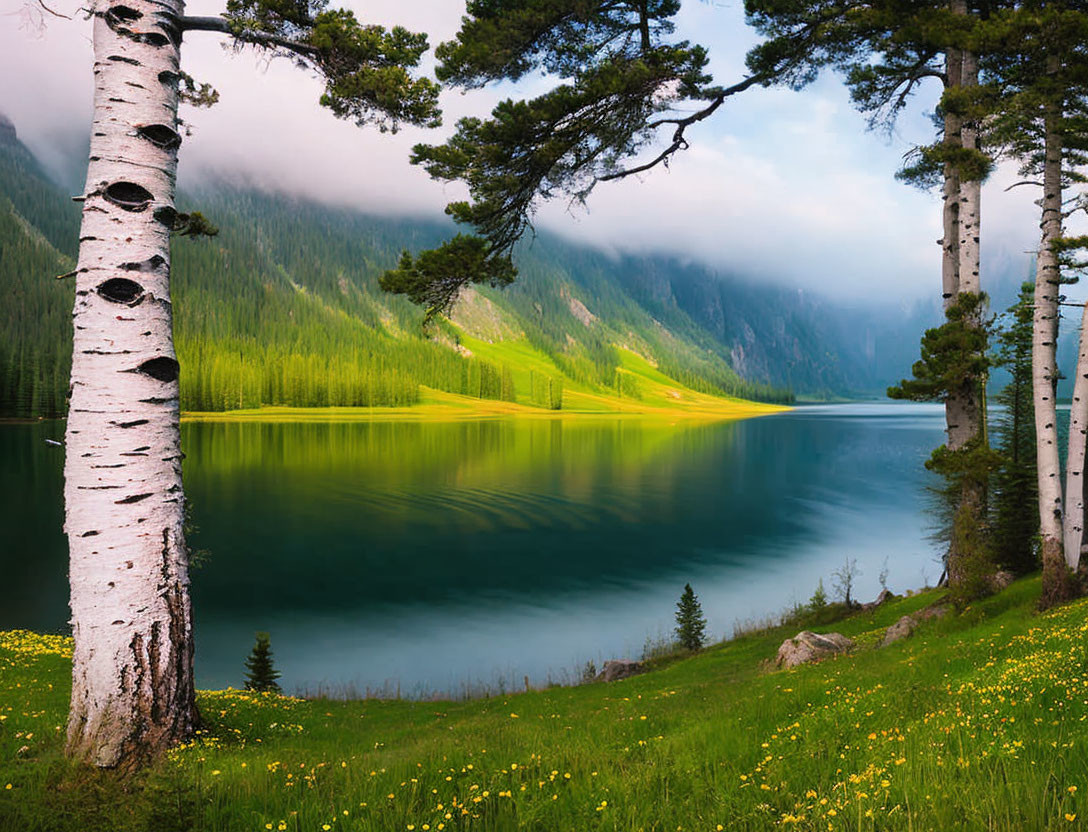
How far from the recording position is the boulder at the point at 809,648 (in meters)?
16.9

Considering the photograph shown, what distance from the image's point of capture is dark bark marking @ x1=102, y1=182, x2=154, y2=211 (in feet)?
17.4

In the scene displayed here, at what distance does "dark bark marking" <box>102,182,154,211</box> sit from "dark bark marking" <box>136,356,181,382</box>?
1.42 m

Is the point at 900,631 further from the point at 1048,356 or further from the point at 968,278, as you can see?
the point at 968,278

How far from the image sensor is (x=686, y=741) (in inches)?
218

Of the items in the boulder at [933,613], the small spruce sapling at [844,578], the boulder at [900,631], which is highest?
the boulder at [933,613]

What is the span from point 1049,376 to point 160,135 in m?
18.3

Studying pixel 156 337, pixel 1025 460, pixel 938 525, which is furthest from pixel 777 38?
pixel 938 525

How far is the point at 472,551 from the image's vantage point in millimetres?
50125

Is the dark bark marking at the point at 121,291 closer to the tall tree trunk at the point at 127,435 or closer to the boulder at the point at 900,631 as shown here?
the tall tree trunk at the point at 127,435

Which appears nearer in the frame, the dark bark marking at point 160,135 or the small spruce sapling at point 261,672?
the dark bark marking at point 160,135

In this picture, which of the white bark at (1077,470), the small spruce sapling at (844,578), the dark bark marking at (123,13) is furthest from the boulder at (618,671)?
the dark bark marking at (123,13)

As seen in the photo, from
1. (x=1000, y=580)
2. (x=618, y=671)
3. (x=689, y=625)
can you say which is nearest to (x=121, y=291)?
(x=618, y=671)

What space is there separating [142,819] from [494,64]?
12678 mm

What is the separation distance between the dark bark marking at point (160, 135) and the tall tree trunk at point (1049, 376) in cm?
1733
